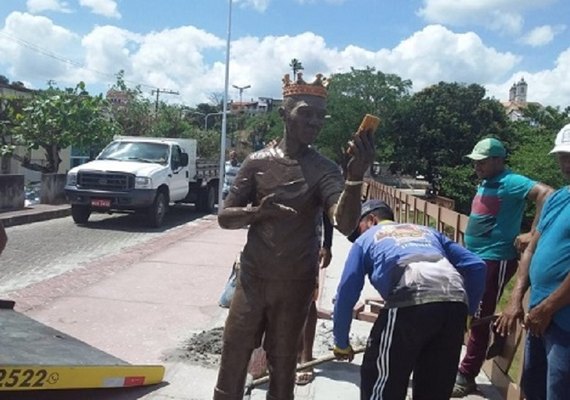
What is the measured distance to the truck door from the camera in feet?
47.2

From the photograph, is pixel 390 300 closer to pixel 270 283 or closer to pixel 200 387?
pixel 270 283

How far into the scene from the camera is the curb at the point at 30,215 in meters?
12.2

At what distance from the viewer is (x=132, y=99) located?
28656mm

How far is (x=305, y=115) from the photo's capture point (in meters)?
3.07

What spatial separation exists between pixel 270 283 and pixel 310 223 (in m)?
0.37

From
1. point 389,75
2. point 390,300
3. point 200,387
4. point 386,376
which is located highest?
point 389,75

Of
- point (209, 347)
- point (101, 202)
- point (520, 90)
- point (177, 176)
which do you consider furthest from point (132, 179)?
point (520, 90)

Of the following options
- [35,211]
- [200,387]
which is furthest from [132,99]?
[200,387]

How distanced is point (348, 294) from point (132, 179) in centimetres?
1026

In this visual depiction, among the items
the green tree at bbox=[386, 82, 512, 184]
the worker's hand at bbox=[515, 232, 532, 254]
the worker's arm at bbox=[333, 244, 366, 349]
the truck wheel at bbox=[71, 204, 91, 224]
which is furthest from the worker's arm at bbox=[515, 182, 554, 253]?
the green tree at bbox=[386, 82, 512, 184]

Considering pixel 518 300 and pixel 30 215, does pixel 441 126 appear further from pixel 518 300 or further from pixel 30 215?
pixel 518 300

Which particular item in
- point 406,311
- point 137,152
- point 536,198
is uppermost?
point 137,152

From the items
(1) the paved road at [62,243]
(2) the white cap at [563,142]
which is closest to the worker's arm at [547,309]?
(2) the white cap at [563,142]

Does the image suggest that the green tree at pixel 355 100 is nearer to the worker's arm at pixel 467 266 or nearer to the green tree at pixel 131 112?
the green tree at pixel 131 112
